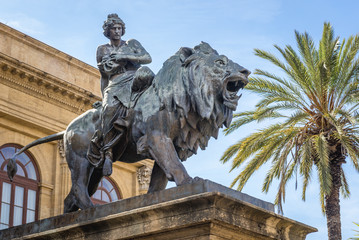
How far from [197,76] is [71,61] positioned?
20.8 meters

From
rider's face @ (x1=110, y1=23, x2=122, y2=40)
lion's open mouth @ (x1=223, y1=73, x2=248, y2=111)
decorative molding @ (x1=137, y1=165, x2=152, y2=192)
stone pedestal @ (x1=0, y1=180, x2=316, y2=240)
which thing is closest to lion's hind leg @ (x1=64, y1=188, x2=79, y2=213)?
stone pedestal @ (x1=0, y1=180, x2=316, y2=240)

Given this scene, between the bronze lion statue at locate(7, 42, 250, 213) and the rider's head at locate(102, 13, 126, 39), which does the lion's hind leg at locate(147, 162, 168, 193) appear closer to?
the bronze lion statue at locate(7, 42, 250, 213)

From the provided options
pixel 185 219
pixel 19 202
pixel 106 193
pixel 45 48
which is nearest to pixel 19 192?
pixel 19 202

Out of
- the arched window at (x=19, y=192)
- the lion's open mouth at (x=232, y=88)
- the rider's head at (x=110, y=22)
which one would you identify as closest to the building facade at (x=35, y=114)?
the arched window at (x=19, y=192)

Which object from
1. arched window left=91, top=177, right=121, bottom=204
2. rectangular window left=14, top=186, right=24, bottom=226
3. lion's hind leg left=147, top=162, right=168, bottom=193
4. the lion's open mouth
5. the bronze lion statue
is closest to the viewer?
the bronze lion statue

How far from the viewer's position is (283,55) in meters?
22.2

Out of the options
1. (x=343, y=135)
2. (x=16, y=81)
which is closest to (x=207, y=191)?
(x=343, y=135)

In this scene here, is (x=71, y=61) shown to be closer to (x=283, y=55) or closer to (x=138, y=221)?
(x=283, y=55)

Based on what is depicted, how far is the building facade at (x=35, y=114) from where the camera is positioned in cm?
2594

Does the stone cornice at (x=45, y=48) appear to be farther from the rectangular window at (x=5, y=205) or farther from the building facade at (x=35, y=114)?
the rectangular window at (x=5, y=205)

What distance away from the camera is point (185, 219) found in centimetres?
710

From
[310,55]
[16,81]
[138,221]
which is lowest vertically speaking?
[138,221]

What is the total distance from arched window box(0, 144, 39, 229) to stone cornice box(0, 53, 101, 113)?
2130 millimetres

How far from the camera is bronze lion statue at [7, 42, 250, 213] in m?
8.17
